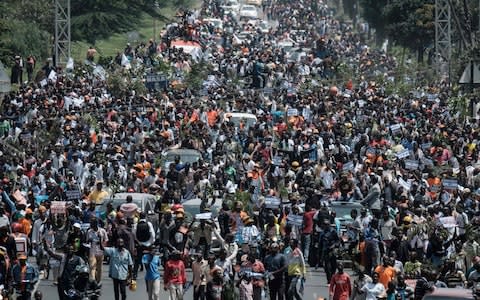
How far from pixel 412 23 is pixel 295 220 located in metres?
48.2

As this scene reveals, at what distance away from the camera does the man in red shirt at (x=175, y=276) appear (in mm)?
29391

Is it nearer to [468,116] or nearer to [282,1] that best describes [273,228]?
[468,116]

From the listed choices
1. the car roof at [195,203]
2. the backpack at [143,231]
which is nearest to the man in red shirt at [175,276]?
the backpack at [143,231]

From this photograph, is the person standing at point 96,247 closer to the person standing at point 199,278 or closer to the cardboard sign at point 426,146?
the person standing at point 199,278

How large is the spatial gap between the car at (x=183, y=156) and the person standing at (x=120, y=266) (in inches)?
492

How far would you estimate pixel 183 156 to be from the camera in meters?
43.4

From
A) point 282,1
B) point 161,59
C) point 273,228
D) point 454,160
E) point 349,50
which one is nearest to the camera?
point 273,228

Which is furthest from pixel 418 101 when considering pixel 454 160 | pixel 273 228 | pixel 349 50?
pixel 349 50

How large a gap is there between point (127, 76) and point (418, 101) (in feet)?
27.4

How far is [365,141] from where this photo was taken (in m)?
44.8

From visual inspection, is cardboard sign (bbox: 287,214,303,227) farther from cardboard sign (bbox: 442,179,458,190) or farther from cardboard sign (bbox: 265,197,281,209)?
cardboard sign (bbox: 442,179,458,190)

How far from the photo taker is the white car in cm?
10969

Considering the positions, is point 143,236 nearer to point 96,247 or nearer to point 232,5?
point 96,247

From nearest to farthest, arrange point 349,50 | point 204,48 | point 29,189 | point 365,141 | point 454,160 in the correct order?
point 29,189 → point 454,160 → point 365,141 → point 204,48 → point 349,50
